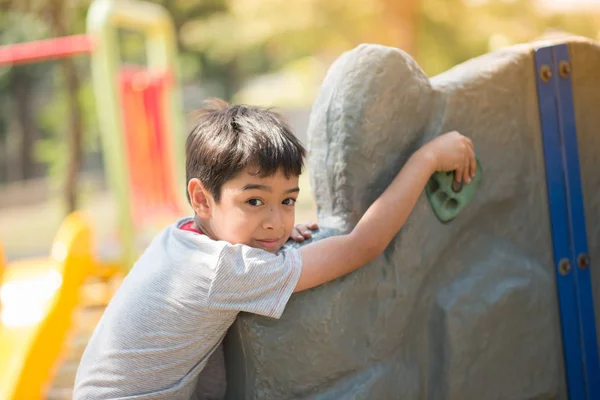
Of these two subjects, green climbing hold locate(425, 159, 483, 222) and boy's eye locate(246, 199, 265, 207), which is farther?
green climbing hold locate(425, 159, 483, 222)

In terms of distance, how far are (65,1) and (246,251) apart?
6.70 metres

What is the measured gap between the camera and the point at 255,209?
1.47 m

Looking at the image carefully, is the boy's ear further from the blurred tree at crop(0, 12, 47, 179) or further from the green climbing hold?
the blurred tree at crop(0, 12, 47, 179)

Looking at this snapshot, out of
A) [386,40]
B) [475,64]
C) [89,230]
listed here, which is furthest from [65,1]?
[475,64]

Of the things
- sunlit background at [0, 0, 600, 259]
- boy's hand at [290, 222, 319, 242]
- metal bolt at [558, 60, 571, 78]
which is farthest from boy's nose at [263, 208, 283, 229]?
sunlit background at [0, 0, 600, 259]

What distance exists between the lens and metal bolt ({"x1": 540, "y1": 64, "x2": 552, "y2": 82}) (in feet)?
5.71

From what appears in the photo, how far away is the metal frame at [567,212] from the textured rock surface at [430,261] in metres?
0.02

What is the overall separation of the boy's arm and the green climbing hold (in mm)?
40

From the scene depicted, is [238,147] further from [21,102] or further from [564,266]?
[21,102]

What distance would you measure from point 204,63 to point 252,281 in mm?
21343

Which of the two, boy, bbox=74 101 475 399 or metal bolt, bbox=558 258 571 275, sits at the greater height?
boy, bbox=74 101 475 399

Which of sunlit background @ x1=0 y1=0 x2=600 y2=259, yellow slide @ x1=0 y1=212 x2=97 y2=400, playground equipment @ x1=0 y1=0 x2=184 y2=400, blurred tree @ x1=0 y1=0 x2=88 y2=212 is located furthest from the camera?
sunlit background @ x1=0 y1=0 x2=600 y2=259

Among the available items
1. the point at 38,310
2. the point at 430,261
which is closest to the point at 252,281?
the point at 430,261

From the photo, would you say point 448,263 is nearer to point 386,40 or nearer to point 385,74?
point 385,74
